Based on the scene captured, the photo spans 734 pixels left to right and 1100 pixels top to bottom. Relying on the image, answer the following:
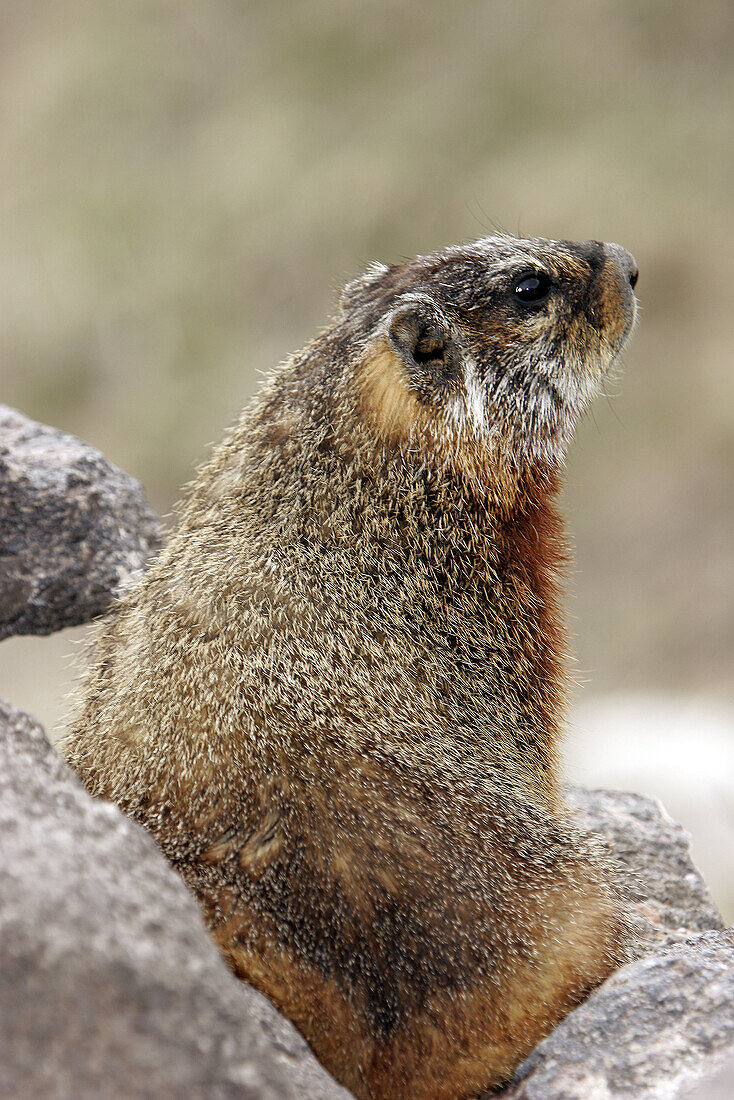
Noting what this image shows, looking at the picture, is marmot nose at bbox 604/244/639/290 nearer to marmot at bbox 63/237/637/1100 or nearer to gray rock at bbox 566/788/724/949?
marmot at bbox 63/237/637/1100

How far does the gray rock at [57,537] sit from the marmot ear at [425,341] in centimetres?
123

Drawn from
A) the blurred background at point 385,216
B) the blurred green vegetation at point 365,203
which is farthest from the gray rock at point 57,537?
the blurred background at point 385,216

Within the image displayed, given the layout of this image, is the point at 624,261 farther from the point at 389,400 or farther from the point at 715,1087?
the point at 715,1087

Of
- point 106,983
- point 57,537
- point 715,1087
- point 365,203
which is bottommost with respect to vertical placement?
point 715,1087

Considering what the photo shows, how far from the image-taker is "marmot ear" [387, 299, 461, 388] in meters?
2.99

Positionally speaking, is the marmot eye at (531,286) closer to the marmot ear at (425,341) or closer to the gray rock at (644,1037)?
the marmot ear at (425,341)

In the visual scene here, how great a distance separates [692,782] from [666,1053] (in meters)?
6.17

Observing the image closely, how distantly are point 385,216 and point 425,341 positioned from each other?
9097 mm

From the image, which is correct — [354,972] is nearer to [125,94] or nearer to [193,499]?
[193,499]

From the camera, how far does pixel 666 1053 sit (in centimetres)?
208

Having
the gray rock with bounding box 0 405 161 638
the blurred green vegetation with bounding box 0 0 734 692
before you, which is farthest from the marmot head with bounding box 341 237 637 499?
the blurred green vegetation with bounding box 0 0 734 692

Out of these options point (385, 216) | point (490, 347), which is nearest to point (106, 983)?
point (490, 347)

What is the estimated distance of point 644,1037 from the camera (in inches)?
84.8

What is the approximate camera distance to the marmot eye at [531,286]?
308 cm
